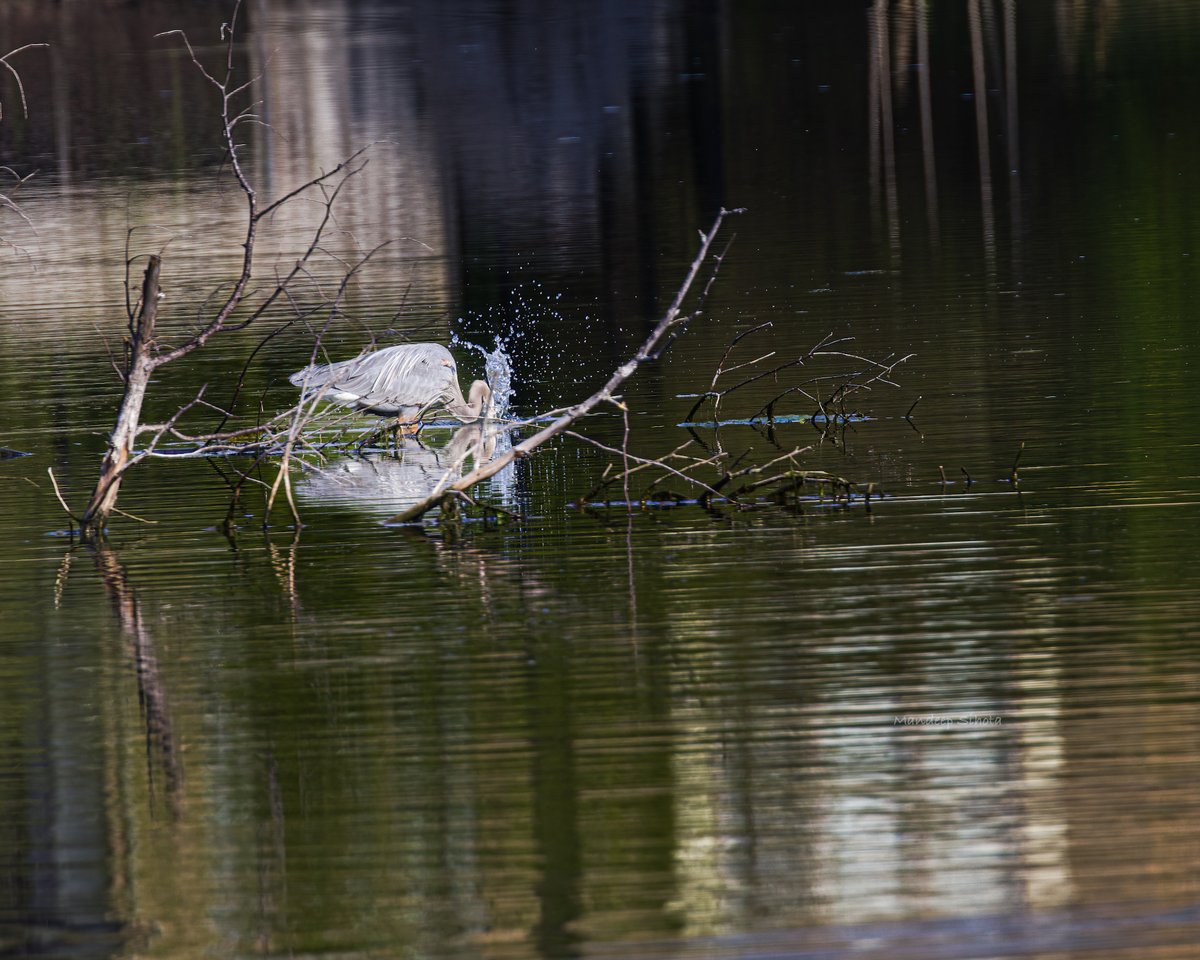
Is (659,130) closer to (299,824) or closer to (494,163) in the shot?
(494,163)

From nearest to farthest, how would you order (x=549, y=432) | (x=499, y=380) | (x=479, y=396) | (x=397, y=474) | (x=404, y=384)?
(x=549, y=432)
(x=397, y=474)
(x=479, y=396)
(x=404, y=384)
(x=499, y=380)

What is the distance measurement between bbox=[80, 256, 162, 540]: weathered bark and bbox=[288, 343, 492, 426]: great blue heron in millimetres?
3594

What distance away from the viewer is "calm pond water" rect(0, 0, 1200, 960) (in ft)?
21.4

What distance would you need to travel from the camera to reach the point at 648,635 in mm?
9508

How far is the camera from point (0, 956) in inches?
249

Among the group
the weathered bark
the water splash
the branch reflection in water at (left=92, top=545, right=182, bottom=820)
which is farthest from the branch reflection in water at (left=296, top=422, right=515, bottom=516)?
the branch reflection in water at (left=92, top=545, right=182, bottom=820)

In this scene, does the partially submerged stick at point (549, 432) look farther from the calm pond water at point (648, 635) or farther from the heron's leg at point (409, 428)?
the heron's leg at point (409, 428)

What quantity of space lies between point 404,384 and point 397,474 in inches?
62.1

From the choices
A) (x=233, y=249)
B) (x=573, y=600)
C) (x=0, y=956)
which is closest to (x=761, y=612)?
(x=573, y=600)

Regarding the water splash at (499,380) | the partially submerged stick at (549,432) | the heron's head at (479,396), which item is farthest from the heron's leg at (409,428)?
the partially submerged stick at (549,432)

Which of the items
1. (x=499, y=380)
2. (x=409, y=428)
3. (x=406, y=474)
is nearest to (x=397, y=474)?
(x=406, y=474)

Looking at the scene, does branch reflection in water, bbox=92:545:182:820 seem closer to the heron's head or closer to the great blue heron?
the great blue heron

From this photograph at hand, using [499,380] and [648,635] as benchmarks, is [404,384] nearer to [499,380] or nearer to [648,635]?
[499,380]

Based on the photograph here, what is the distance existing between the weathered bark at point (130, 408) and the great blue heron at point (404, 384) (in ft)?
11.8
